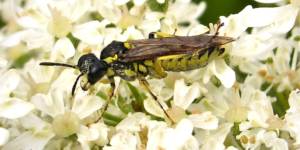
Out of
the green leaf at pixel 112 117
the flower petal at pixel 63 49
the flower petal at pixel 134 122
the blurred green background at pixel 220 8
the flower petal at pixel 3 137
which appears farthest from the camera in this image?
the blurred green background at pixel 220 8

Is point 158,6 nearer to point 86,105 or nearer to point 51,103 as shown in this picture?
point 86,105

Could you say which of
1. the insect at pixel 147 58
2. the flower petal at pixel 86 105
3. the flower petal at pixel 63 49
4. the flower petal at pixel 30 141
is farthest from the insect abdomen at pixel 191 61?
the flower petal at pixel 30 141

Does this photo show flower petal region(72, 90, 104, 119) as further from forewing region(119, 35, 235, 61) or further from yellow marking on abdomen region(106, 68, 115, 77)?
forewing region(119, 35, 235, 61)

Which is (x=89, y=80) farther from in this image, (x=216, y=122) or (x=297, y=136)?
(x=297, y=136)

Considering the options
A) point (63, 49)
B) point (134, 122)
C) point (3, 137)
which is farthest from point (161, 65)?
point (3, 137)

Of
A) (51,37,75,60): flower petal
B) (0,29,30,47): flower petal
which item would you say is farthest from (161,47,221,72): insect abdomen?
(0,29,30,47): flower petal

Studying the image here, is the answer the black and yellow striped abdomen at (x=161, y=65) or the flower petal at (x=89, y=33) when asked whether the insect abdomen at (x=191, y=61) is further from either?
the flower petal at (x=89, y=33)

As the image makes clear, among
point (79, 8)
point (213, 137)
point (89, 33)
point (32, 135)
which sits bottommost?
point (213, 137)
